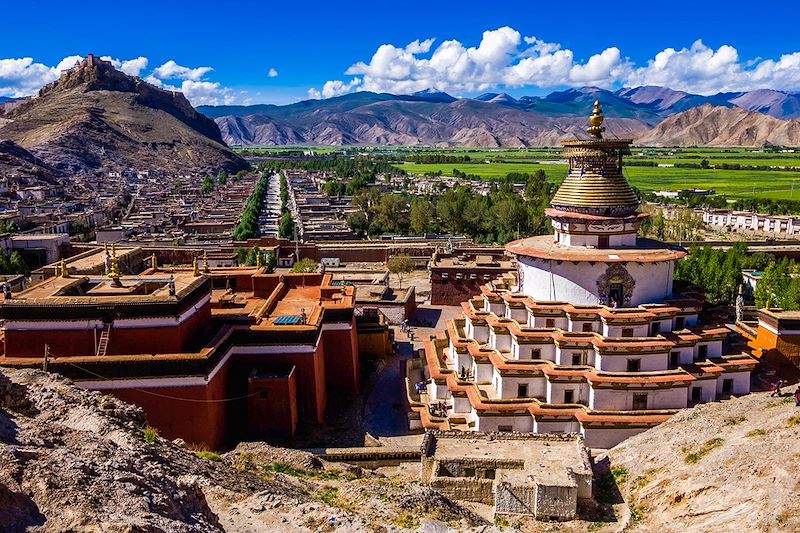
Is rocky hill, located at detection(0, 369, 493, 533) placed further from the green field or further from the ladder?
the green field

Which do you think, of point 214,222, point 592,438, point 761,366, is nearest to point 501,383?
point 592,438

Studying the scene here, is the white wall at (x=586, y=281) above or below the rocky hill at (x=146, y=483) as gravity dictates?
above

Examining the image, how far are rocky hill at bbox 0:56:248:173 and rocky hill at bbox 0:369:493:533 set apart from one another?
131 meters

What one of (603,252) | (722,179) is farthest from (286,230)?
(722,179)

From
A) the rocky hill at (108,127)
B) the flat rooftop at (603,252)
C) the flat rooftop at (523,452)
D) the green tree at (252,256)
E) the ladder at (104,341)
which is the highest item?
the rocky hill at (108,127)

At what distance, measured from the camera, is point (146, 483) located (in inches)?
355

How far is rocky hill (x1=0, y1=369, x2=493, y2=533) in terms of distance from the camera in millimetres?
7637

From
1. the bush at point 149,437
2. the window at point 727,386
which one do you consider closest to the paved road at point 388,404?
the bush at point 149,437

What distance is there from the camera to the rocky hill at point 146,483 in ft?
25.1

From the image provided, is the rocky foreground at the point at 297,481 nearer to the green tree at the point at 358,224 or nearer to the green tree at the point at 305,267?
the green tree at the point at 305,267

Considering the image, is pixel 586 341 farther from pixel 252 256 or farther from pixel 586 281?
pixel 252 256

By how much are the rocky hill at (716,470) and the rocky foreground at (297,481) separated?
3 cm

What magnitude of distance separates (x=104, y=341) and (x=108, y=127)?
494 feet

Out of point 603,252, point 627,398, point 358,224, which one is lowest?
point 627,398
